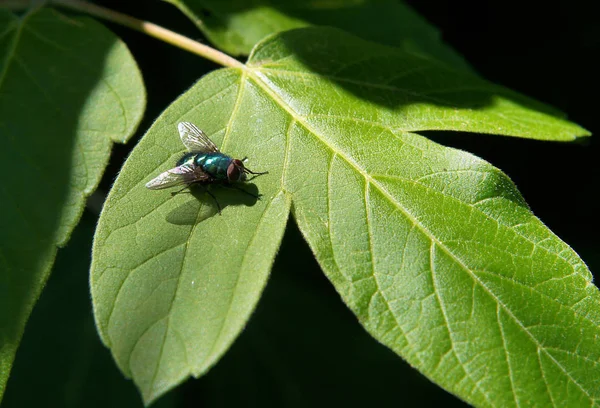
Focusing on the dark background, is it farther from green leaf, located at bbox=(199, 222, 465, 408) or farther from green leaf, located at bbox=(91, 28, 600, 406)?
green leaf, located at bbox=(91, 28, 600, 406)

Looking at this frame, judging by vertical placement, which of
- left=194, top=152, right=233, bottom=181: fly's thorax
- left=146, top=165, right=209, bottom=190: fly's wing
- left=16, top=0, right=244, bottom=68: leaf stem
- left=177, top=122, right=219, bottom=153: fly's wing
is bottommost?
left=146, top=165, right=209, bottom=190: fly's wing

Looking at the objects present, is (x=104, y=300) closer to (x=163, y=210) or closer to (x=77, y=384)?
(x=163, y=210)

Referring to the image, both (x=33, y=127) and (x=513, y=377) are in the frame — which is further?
(x=33, y=127)

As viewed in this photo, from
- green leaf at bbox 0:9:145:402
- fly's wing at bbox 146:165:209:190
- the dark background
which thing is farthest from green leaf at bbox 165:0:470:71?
fly's wing at bbox 146:165:209:190

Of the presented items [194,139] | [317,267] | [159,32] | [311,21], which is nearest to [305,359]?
[317,267]

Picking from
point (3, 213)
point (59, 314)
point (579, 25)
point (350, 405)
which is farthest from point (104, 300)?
point (579, 25)

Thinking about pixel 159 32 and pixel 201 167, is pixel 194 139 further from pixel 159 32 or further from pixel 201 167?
pixel 159 32

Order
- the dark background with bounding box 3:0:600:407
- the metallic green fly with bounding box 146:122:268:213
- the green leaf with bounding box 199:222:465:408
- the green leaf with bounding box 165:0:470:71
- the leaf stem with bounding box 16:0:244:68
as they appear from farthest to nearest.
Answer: the green leaf with bounding box 199:222:465:408 → the dark background with bounding box 3:0:600:407 → the green leaf with bounding box 165:0:470:71 → the leaf stem with bounding box 16:0:244:68 → the metallic green fly with bounding box 146:122:268:213
